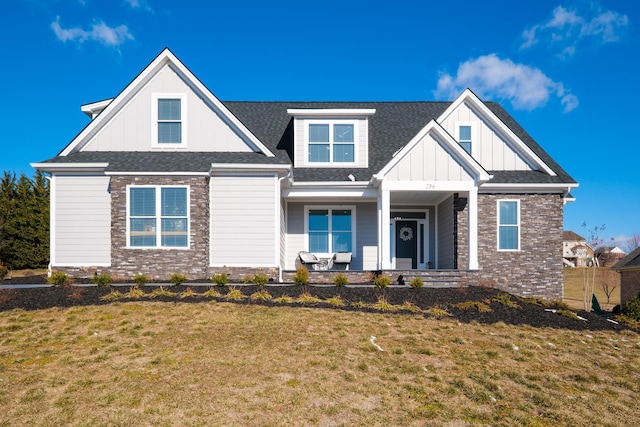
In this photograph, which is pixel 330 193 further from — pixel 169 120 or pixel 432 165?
pixel 169 120

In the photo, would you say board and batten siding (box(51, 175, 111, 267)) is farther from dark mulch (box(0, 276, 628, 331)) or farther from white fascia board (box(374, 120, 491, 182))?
white fascia board (box(374, 120, 491, 182))

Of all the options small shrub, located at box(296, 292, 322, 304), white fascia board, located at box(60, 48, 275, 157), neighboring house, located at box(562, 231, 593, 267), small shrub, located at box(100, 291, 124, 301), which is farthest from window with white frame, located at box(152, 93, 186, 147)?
neighboring house, located at box(562, 231, 593, 267)

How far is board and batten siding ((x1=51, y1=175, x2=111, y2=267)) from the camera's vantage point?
52.0ft

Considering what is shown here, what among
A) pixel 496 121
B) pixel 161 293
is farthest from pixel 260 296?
pixel 496 121

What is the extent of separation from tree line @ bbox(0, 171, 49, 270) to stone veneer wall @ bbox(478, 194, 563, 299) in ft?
78.9

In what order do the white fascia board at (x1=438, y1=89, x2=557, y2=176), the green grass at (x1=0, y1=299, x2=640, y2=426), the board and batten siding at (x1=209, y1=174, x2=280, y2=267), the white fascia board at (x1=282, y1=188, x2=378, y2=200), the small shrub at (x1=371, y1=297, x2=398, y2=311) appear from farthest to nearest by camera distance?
the white fascia board at (x1=438, y1=89, x2=557, y2=176) → the white fascia board at (x1=282, y1=188, x2=378, y2=200) → the board and batten siding at (x1=209, y1=174, x2=280, y2=267) → the small shrub at (x1=371, y1=297, x2=398, y2=311) → the green grass at (x1=0, y1=299, x2=640, y2=426)

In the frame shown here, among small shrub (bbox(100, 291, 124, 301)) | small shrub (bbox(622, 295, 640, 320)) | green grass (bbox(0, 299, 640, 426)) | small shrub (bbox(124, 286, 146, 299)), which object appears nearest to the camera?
green grass (bbox(0, 299, 640, 426))

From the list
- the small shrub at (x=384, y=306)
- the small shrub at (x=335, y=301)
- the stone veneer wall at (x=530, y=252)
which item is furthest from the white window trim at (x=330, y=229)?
the small shrub at (x=384, y=306)

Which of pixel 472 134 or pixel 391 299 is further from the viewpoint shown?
pixel 472 134

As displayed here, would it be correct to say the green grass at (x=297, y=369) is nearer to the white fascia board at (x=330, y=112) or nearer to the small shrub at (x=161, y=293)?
the small shrub at (x=161, y=293)

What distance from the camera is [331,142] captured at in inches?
734

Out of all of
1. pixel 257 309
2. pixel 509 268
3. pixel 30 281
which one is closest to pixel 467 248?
pixel 509 268

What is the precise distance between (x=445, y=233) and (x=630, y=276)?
10.5m


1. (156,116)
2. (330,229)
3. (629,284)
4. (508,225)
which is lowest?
(629,284)
